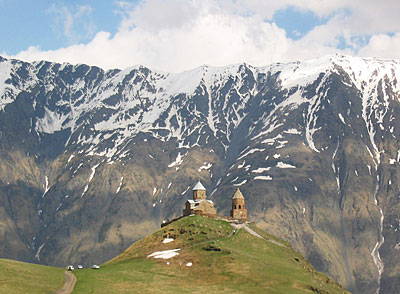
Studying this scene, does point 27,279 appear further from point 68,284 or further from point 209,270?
point 209,270

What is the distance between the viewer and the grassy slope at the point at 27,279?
13000cm

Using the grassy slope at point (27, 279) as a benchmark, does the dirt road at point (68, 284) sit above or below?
below

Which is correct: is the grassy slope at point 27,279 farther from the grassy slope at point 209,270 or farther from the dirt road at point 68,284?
the grassy slope at point 209,270

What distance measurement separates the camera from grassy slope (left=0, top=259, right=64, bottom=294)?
130000 millimetres

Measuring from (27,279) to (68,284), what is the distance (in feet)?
24.9

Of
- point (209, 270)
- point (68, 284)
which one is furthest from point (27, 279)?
point (209, 270)

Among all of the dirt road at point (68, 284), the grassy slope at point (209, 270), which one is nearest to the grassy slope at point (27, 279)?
the dirt road at point (68, 284)

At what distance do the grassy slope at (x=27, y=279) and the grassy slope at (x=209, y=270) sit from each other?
461 centimetres

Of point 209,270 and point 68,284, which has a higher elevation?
point 209,270

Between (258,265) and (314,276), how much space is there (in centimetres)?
1446

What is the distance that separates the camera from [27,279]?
139 meters

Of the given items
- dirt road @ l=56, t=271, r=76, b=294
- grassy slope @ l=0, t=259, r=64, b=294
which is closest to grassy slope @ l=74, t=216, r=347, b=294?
dirt road @ l=56, t=271, r=76, b=294

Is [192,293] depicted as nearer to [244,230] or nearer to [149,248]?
[149,248]

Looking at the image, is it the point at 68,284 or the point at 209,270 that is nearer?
the point at 68,284
